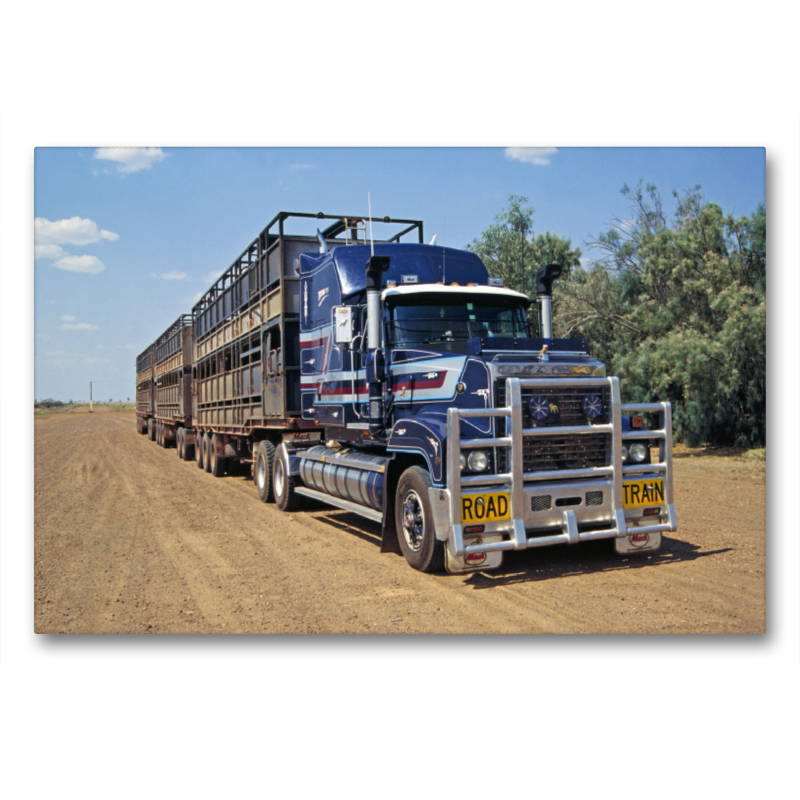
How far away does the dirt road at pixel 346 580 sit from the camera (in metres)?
5.22

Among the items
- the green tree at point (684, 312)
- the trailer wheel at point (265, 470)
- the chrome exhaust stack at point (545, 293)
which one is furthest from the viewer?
the trailer wheel at point (265, 470)

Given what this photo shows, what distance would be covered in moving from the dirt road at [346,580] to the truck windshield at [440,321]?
2.29 metres

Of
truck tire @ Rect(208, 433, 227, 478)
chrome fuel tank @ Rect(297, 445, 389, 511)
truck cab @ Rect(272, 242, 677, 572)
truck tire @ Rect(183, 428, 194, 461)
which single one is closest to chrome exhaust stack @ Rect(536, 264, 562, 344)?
truck cab @ Rect(272, 242, 677, 572)

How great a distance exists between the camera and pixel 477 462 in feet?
19.2

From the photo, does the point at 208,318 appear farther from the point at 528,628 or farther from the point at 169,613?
the point at 528,628

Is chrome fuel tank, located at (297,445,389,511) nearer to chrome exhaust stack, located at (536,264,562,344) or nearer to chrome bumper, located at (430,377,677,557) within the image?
chrome bumper, located at (430,377,677,557)

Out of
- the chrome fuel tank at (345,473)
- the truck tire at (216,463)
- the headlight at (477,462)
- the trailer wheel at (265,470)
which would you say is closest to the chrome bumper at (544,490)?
the headlight at (477,462)

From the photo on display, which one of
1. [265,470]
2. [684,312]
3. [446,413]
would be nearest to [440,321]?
[446,413]

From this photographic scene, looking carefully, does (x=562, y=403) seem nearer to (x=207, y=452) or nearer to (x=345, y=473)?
(x=345, y=473)

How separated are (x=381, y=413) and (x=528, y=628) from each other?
3.04m

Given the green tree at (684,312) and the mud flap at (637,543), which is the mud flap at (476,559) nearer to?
the mud flap at (637,543)

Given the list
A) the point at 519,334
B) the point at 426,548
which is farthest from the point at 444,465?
the point at 519,334

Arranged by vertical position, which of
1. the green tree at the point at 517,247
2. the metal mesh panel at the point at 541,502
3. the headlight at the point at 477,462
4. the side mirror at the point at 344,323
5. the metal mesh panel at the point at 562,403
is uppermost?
the green tree at the point at 517,247

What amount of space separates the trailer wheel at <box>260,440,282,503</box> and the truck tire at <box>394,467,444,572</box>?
4.93 m
